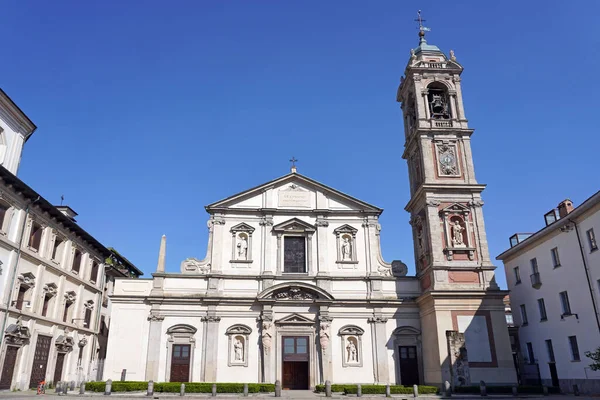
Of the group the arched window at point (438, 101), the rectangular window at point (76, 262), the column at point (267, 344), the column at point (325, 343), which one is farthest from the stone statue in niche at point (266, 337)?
the arched window at point (438, 101)

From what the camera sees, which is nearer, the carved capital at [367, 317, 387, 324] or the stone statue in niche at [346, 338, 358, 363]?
the stone statue in niche at [346, 338, 358, 363]

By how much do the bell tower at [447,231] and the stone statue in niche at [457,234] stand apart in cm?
6

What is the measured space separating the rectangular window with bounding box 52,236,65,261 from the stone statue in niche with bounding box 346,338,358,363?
17349 mm

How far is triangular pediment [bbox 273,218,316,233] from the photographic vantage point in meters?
28.9

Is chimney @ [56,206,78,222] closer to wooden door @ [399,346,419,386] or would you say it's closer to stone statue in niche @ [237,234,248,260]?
stone statue in niche @ [237,234,248,260]

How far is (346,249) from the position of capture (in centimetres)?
2895

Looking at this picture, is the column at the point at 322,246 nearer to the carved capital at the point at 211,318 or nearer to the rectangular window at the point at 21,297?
the carved capital at the point at 211,318

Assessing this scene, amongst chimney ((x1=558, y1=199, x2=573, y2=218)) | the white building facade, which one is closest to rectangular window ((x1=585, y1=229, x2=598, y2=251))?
the white building facade

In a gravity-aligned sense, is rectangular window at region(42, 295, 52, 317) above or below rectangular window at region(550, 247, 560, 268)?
below

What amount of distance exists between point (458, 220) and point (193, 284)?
628 inches

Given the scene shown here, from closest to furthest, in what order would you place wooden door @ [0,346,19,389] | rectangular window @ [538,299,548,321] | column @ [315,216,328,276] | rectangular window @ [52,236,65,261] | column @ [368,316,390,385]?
wooden door @ [0,346,19,389] → column @ [368,316,390,385] → rectangular window @ [538,299,548,321] → rectangular window @ [52,236,65,261] → column @ [315,216,328,276]

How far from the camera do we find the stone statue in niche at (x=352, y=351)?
2656 centimetres

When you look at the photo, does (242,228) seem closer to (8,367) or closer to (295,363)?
(295,363)

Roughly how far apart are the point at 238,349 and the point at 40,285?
1093 cm
